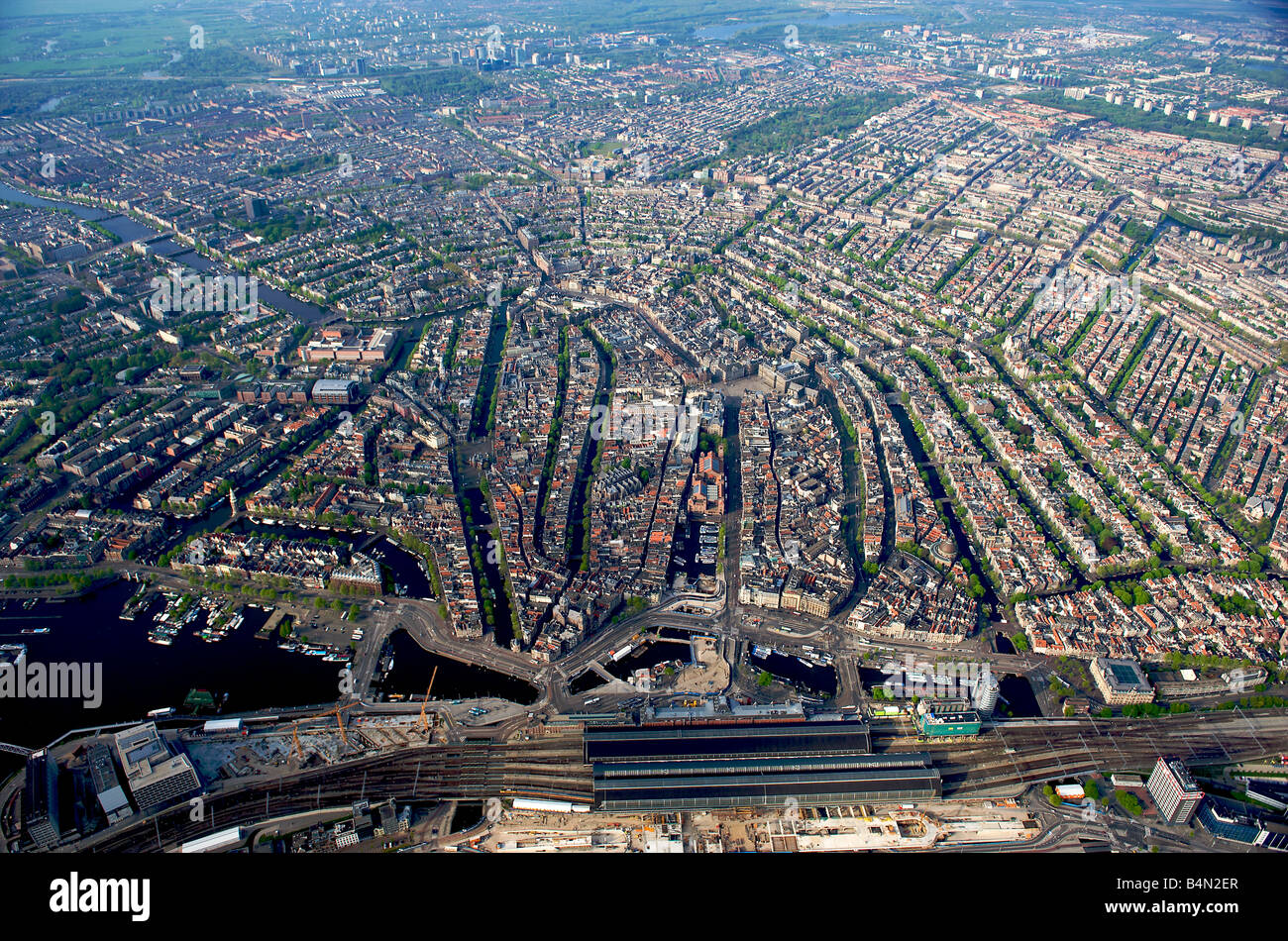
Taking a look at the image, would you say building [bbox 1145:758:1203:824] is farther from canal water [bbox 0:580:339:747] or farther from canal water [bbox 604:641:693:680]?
canal water [bbox 0:580:339:747]

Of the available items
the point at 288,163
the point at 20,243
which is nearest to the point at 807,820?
the point at 20,243

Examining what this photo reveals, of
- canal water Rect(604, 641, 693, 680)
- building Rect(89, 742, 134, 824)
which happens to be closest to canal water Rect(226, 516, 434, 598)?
canal water Rect(604, 641, 693, 680)

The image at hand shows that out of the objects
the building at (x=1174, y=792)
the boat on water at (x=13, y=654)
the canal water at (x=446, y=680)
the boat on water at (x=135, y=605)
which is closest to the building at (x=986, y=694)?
the building at (x=1174, y=792)

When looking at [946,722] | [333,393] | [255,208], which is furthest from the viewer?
[255,208]

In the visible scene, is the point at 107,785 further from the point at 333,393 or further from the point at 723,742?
the point at 333,393

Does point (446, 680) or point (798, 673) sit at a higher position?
point (798, 673)

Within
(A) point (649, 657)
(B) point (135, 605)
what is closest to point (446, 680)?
(A) point (649, 657)

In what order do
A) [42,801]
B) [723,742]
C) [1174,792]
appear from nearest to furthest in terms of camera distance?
[42,801] → [1174,792] → [723,742]
